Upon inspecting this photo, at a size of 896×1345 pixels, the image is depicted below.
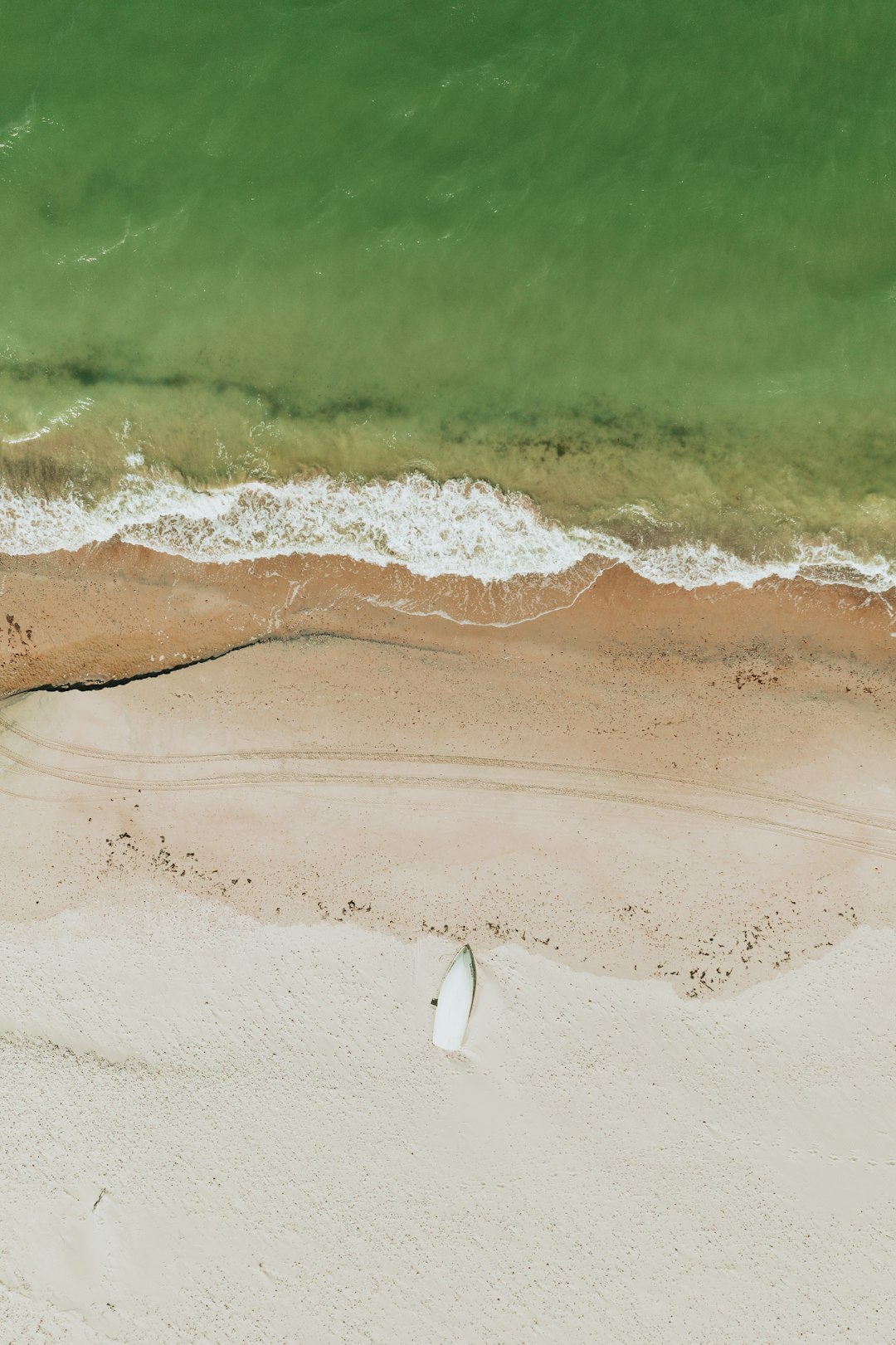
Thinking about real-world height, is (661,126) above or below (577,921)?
above

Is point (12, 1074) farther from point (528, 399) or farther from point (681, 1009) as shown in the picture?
point (528, 399)

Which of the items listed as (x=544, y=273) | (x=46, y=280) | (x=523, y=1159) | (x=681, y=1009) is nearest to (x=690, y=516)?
(x=544, y=273)

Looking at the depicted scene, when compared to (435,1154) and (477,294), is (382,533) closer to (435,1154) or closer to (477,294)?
(477,294)

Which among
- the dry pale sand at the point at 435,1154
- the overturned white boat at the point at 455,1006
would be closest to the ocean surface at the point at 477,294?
the overturned white boat at the point at 455,1006

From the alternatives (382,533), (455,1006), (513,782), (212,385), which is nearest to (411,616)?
(382,533)

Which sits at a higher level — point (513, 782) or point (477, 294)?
point (477, 294)

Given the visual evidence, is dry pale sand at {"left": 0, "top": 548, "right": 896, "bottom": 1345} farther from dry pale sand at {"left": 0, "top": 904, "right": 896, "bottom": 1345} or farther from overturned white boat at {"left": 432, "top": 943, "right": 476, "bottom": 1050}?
overturned white boat at {"left": 432, "top": 943, "right": 476, "bottom": 1050}

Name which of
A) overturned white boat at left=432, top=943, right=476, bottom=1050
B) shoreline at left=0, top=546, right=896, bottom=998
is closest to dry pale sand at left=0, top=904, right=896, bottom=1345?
overturned white boat at left=432, top=943, right=476, bottom=1050
